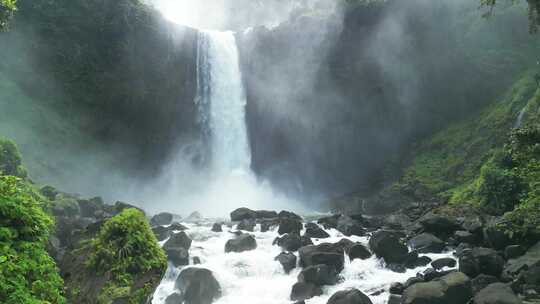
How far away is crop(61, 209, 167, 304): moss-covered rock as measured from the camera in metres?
8.62

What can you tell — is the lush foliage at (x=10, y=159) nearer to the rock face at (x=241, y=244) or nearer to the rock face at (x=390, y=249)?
the rock face at (x=241, y=244)

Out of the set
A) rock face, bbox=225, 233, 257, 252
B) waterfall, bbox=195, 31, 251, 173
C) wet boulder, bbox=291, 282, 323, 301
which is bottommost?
wet boulder, bbox=291, 282, 323, 301

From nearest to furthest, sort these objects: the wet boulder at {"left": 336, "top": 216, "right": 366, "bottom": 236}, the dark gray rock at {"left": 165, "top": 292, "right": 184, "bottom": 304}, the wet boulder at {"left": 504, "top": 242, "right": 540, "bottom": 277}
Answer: the wet boulder at {"left": 504, "top": 242, "right": 540, "bottom": 277}
the dark gray rock at {"left": 165, "top": 292, "right": 184, "bottom": 304}
the wet boulder at {"left": 336, "top": 216, "right": 366, "bottom": 236}

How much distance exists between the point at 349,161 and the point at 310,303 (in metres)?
31.6

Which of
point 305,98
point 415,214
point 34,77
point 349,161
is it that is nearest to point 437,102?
point 349,161

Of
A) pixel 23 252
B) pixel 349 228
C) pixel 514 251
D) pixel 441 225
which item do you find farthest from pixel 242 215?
pixel 23 252

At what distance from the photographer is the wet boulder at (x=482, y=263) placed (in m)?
12.9

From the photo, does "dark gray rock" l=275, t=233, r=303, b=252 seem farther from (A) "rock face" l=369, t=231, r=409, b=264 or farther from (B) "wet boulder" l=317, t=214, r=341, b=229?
(B) "wet boulder" l=317, t=214, r=341, b=229

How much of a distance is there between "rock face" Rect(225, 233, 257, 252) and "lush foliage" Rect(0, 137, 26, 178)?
35.5 ft

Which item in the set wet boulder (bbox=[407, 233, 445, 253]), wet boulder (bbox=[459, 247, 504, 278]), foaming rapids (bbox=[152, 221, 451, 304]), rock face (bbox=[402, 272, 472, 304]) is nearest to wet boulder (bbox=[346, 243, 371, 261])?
foaming rapids (bbox=[152, 221, 451, 304])

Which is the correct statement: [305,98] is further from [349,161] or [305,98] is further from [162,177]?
[162,177]

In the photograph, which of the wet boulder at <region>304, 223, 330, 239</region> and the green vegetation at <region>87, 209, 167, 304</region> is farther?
the wet boulder at <region>304, 223, 330, 239</region>

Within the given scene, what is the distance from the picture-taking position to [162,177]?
4306 cm

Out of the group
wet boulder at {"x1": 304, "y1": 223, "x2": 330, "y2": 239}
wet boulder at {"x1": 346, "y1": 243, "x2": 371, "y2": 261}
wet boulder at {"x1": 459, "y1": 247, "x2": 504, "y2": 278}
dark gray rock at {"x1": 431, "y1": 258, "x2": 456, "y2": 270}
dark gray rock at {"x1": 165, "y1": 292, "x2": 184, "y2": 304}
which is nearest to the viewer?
dark gray rock at {"x1": 165, "y1": 292, "x2": 184, "y2": 304}
